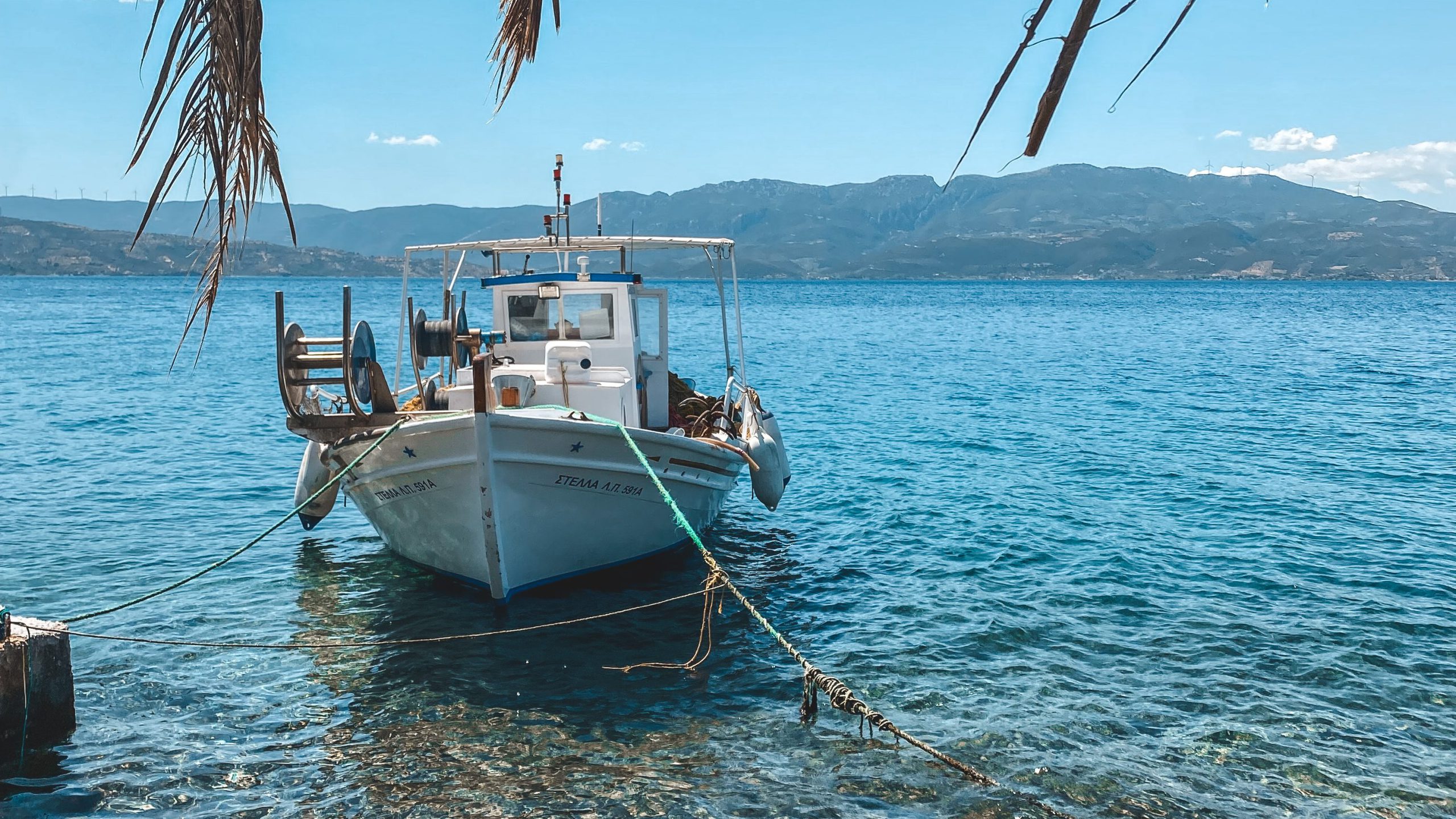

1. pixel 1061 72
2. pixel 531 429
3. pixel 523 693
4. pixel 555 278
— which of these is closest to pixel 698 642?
pixel 523 693

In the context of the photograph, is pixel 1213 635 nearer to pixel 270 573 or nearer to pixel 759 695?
pixel 759 695

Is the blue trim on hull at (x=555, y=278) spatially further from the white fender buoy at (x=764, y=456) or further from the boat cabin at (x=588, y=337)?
the white fender buoy at (x=764, y=456)

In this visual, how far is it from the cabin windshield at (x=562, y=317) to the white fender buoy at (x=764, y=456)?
265 centimetres

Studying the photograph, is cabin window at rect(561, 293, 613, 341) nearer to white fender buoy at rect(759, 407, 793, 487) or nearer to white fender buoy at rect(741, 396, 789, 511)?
white fender buoy at rect(741, 396, 789, 511)

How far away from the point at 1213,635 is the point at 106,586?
515 inches

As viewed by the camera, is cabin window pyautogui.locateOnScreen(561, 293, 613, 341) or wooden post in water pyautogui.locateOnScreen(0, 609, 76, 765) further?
cabin window pyautogui.locateOnScreen(561, 293, 613, 341)

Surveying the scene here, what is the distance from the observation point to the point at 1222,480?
21078mm

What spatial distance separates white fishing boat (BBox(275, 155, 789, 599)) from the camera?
37.4ft

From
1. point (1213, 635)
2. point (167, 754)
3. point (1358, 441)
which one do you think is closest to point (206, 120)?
point (167, 754)

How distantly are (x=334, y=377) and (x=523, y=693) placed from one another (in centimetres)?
393

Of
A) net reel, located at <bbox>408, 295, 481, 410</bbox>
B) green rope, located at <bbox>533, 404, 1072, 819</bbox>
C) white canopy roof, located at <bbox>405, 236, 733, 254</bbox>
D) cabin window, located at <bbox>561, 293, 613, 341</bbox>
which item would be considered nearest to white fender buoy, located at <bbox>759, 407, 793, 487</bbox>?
white canopy roof, located at <bbox>405, 236, 733, 254</bbox>

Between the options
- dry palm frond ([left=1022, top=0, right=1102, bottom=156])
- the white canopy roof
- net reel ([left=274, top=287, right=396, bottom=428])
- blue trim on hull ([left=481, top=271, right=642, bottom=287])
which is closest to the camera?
dry palm frond ([left=1022, top=0, right=1102, bottom=156])

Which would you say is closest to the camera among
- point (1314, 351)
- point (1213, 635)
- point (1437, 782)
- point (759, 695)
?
point (1437, 782)

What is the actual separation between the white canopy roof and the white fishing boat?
47mm
